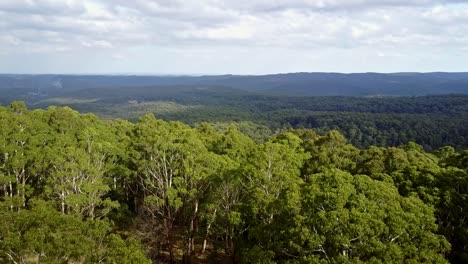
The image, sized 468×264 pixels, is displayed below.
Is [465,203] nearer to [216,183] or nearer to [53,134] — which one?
[216,183]

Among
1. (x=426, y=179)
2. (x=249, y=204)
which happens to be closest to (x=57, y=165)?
(x=249, y=204)

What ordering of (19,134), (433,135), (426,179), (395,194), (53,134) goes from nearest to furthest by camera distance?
1. (395,194)
2. (426,179)
3. (19,134)
4. (53,134)
5. (433,135)

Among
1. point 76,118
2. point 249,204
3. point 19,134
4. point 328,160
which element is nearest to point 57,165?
point 19,134

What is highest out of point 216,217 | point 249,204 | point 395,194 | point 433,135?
point 395,194

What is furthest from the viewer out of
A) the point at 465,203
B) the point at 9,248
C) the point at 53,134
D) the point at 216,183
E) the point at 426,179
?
the point at 53,134

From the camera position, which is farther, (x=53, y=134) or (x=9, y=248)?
(x=53, y=134)

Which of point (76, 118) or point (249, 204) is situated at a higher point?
point (76, 118)

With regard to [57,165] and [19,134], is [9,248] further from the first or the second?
[19,134]
